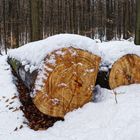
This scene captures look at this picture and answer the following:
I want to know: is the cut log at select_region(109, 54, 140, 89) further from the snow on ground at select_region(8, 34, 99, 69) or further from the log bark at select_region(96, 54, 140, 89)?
the snow on ground at select_region(8, 34, 99, 69)

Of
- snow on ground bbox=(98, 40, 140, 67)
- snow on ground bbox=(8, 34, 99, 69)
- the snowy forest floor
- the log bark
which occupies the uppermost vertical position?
snow on ground bbox=(8, 34, 99, 69)

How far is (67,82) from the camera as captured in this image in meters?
6.14

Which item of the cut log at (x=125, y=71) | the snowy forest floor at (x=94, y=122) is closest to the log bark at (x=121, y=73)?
the cut log at (x=125, y=71)

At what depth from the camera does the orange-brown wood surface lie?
598 centimetres

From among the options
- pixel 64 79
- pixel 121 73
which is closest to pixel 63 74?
pixel 64 79

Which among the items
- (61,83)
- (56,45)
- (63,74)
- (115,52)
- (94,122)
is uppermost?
(56,45)

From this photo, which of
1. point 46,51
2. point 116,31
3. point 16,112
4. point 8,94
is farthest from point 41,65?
point 116,31

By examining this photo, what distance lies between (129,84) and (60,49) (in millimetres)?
1690

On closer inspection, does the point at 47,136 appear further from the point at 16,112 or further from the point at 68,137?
the point at 16,112

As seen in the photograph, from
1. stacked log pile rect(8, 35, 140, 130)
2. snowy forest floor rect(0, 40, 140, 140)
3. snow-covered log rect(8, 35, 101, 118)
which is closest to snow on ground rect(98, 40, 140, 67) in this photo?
stacked log pile rect(8, 35, 140, 130)

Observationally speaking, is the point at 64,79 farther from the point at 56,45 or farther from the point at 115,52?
the point at 115,52

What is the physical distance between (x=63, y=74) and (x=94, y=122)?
107 cm

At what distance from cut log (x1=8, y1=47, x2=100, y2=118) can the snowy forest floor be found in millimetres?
230

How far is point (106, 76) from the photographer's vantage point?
6.62 meters
